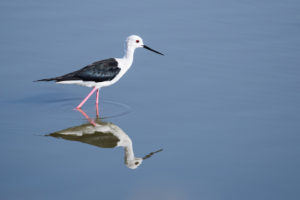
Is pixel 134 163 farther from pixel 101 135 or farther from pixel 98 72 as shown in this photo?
pixel 98 72

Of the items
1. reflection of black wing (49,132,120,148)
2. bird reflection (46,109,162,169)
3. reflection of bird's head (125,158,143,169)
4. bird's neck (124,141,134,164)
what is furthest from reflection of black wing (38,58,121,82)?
reflection of bird's head (125,158,143,169)

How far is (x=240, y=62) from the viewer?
30.8 ft

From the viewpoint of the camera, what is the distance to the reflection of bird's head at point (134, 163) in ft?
20.1

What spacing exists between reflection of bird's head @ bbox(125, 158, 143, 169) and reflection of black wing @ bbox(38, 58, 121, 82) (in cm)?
213

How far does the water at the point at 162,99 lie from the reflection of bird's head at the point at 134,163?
2.8 inches

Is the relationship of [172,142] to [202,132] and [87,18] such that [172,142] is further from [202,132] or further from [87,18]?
[87,18]

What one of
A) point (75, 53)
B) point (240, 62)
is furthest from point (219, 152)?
point (75, 53)

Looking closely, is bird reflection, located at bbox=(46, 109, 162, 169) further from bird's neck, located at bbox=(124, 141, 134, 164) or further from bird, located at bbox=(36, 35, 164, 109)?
bird, located at bbox=(36, 35, 164, 109)

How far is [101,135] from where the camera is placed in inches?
276

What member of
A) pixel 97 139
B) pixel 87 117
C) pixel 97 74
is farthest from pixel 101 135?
pixel 97 74

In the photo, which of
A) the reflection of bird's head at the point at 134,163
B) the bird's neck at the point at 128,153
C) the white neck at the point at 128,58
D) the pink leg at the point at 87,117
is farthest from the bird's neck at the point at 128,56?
the reflection of bird's head at the point at 134,163

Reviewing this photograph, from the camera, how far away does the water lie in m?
5.83

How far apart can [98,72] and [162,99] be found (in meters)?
1.05

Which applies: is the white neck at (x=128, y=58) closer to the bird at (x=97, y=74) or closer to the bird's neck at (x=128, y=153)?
the bird at (x=97, y=74)
